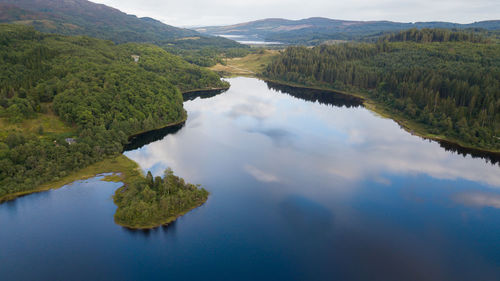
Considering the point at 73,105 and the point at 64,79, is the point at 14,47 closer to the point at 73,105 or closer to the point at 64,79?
the point at 64,79

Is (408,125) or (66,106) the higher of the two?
(66,106)

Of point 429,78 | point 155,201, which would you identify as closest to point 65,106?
point 155,201

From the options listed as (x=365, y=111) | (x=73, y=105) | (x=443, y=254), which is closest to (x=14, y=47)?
(x=73, y=105)

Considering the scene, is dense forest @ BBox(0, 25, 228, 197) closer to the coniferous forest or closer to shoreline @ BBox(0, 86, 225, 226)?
the coniferous forest

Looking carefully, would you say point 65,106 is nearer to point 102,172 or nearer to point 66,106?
point 66,106

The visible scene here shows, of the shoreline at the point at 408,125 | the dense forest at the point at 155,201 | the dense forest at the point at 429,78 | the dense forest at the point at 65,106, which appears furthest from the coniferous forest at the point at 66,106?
the dense forest at the point at 429,78

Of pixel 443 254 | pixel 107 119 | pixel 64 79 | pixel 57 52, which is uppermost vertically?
pixel 57 52
